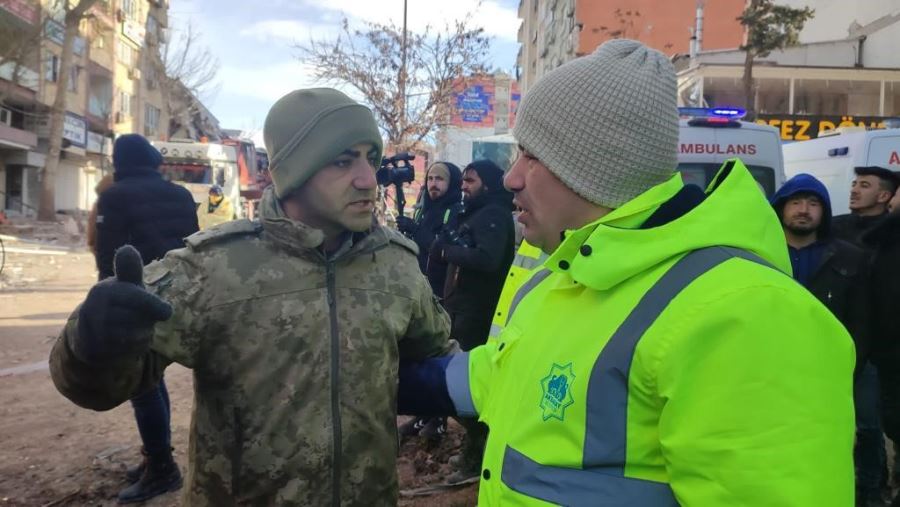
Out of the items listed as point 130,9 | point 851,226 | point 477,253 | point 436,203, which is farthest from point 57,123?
point 851,226

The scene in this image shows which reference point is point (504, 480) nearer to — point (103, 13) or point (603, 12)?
point (603, 12)

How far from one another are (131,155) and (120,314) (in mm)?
3368

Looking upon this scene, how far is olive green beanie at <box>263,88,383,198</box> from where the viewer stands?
2.14 metres

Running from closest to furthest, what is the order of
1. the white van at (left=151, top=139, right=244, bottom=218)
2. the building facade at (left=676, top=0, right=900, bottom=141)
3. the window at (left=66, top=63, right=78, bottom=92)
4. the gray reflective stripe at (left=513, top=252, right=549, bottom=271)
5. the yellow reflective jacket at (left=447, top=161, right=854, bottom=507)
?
the yellow reflective jacket at (left=447, top=161, right=854, bottom=507), the gray reflective stripe at (left=513, top=252, right=549, bottom=271), the white van at (left=151, top=139, right=244, bottom=218), the building facade at (left=676, top=0, right=900, bottom=141), the window at (left=66, top=63, right=78, bottom=92)

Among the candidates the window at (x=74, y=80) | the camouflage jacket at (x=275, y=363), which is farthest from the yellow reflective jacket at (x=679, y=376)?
the window at (x=74, y=80)

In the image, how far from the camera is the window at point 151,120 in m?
45.6

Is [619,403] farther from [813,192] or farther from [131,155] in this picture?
[131,155]

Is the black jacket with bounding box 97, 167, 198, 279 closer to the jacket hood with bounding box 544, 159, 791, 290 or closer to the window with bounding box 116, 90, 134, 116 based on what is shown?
the jacket hood with bounding box 544, 159, 791, 290

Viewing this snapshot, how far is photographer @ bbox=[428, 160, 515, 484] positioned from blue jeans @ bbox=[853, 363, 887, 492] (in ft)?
7.47

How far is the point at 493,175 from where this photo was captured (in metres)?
4.96

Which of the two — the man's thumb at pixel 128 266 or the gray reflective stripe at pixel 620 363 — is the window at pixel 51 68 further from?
the gray reflective stripe at pixel 620 363

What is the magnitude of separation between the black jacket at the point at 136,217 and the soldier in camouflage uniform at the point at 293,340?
263cm

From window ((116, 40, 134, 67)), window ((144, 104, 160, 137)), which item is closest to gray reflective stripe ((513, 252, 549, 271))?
window ((116, 40, 134, 67))

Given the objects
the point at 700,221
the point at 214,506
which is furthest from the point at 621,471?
the point at 214,506
